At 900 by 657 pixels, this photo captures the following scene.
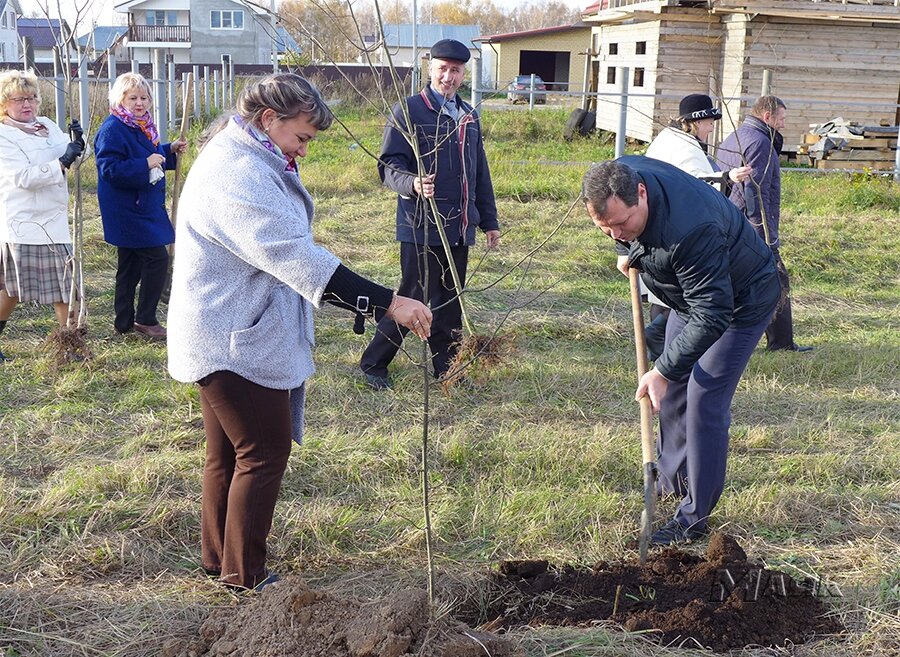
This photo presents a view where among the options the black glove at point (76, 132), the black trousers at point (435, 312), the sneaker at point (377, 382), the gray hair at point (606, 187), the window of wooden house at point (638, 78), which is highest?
the window of wooden house at point (638, 78)

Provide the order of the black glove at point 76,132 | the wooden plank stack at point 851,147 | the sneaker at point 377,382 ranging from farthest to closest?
the wooden plank stack at point 851,147
the black glove at point 76,132
the sneaker at point 377,382

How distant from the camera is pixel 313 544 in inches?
139

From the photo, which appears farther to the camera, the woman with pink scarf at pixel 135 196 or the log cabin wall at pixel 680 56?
the log cabin wall at pixel 680 56

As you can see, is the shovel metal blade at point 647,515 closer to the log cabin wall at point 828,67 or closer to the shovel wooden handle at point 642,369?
the shovel wooden handle at point 642,369

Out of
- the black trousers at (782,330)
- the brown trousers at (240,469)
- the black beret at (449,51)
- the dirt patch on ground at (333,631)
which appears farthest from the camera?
the black trousers at (782,330)

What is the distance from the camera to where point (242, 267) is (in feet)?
8.98

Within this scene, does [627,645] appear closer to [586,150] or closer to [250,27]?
A: [586,150]

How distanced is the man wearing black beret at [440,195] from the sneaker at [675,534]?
5.77 feet

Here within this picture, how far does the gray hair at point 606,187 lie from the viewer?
3.01m

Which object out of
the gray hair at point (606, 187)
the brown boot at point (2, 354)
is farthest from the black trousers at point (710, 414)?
the brown boot at point (2, 354)

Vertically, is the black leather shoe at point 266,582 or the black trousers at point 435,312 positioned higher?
the black trousers at point 435,312

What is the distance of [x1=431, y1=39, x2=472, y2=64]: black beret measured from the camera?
4.94 metres

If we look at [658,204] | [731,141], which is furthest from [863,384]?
[658,204]

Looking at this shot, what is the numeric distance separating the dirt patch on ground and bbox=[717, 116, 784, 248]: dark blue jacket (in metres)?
4.15
